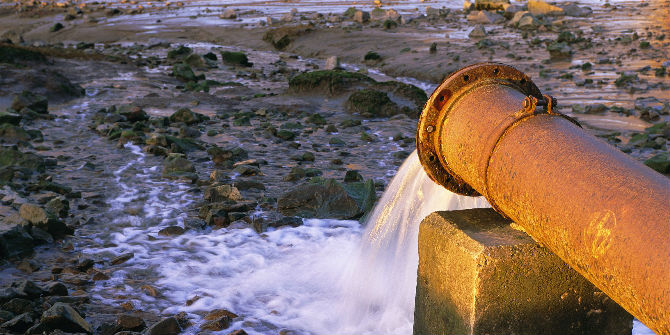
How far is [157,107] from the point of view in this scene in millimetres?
12188

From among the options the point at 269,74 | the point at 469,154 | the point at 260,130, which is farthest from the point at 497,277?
the point at 269,74

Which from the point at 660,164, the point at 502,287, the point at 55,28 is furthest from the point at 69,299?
the point at 55,28

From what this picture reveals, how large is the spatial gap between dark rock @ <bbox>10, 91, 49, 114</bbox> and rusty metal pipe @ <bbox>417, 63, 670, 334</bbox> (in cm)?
914

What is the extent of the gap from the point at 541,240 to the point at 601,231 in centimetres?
59

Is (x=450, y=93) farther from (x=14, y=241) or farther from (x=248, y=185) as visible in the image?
(x=248, y=185)

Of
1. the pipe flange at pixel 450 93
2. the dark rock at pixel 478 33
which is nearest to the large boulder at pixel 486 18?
the dark rock at pixel 478 33

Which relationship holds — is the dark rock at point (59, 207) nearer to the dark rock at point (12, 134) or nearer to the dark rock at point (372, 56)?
the dark rock at point (12, 134)

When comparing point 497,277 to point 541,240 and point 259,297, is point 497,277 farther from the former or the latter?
point 259,297

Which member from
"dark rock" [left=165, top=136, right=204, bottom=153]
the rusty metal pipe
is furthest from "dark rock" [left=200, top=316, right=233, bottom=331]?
"dark rock" [left=165, top=136, right=204, bottom=153]

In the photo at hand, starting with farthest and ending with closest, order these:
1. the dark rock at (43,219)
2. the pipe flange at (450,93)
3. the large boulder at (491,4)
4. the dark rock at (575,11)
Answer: the large boulder at (491,4), the dark rock at (575,11), the dark rock at (43,219), the pipe flange at (450,93)

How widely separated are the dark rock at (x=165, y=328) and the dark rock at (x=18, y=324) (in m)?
0.76

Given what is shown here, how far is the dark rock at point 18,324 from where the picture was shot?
170 inches

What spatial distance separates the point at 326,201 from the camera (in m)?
6.96

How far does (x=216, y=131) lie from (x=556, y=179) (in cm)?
784
